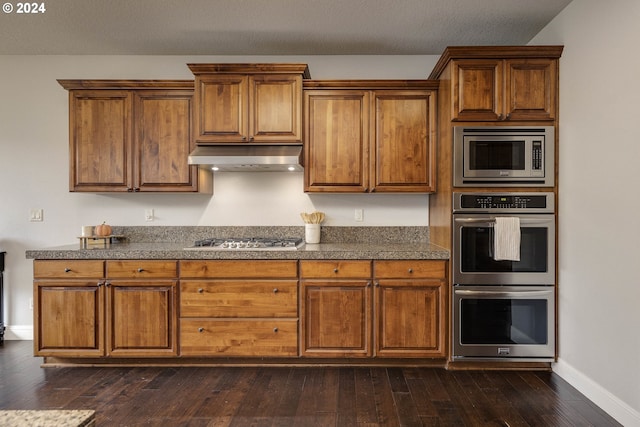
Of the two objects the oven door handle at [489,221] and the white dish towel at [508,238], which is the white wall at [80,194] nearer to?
the oven door handle at [489,221]

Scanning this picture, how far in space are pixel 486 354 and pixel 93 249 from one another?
3.07 m

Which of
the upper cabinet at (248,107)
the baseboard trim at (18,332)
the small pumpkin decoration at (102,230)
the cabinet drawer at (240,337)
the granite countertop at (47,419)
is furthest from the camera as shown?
the baseboard trim at (18,332)

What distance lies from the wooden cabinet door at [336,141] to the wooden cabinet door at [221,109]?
0.53 metres

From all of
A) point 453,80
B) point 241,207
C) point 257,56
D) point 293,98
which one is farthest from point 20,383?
point 453,80

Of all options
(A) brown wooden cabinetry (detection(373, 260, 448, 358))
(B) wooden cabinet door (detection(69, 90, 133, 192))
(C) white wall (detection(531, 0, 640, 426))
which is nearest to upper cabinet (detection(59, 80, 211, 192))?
(B) wooden cabinet door (detection(69, 90, 133, 192))

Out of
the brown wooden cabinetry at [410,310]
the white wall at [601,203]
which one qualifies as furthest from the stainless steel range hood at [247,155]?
the white wall at [601,203]

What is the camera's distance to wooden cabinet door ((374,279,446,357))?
2891 millimetres

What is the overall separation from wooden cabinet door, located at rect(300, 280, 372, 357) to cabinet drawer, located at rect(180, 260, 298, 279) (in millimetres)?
175

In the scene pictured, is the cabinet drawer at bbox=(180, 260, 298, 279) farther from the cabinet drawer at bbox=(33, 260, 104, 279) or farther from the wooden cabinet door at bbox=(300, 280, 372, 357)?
the cabinet drawer at bbox=(33, 260, 104, 279)

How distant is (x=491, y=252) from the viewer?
2.85 m

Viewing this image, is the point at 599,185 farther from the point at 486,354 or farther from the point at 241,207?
the point at 241,207

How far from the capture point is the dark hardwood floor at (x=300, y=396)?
2.22 metres

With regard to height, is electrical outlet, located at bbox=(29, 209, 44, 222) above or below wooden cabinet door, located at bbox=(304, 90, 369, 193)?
below

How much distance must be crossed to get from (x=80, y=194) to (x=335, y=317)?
2.63m
